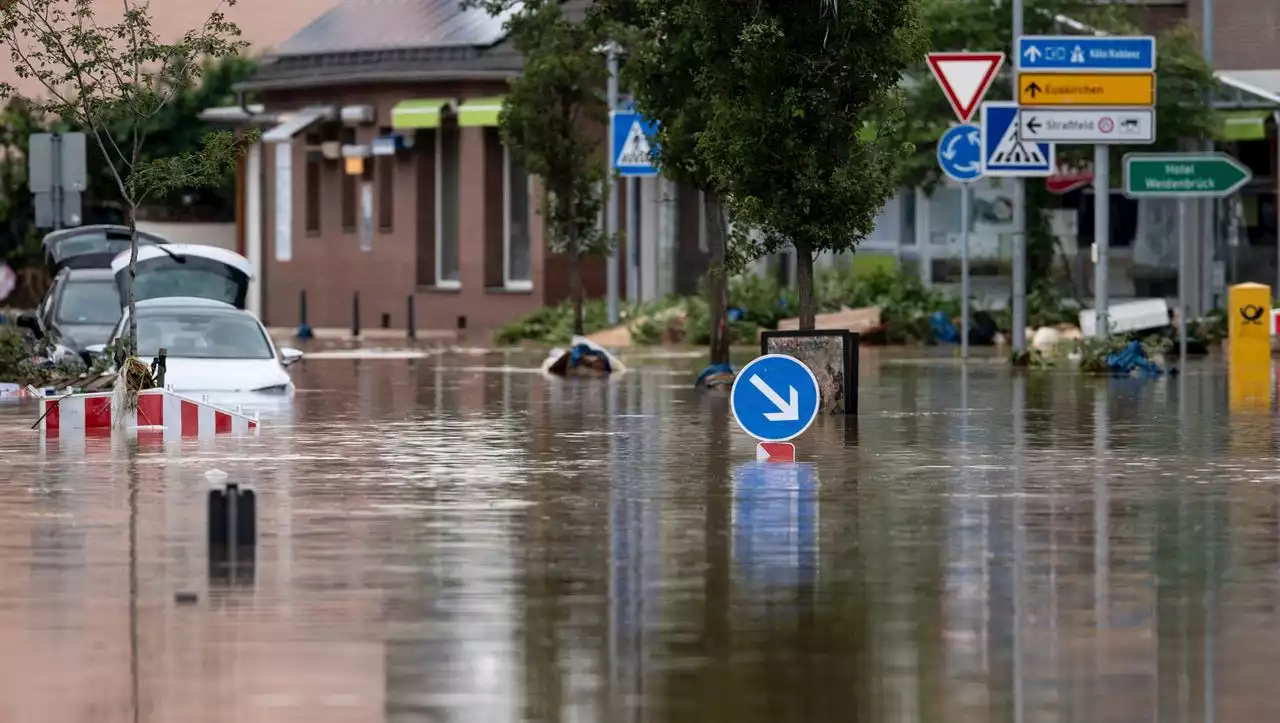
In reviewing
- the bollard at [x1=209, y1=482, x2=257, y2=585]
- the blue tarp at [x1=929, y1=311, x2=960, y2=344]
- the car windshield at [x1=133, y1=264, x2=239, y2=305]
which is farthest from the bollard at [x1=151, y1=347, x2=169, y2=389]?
the blue tarp at [x1=929, y1=311, x2=960, y2=344]

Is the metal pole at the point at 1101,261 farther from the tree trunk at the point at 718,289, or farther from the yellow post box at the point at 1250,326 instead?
the tree trunk at the point at 718,289

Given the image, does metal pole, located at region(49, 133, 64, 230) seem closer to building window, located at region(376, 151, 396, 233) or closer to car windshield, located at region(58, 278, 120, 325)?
car windshield, located at region(58, 278, 120, 325)

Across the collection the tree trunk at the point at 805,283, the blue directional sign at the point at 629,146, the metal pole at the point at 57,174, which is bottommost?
the tree trunk at the point at 805,283

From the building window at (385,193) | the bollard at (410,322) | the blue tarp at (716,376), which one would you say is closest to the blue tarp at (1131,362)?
the blue tarp at (716,376)

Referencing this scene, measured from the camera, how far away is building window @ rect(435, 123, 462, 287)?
56344mm

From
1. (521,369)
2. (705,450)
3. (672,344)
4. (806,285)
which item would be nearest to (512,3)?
(521,369)

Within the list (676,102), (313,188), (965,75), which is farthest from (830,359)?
(313,188)

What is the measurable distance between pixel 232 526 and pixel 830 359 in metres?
12.2

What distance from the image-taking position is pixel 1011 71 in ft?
145

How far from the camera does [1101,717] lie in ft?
28.6

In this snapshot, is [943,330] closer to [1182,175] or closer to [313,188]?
[1182,175]

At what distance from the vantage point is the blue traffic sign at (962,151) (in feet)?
113

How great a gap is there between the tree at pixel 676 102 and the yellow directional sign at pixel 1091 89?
4.65 meters

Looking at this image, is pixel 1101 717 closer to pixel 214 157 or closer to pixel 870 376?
pixel 214 157
